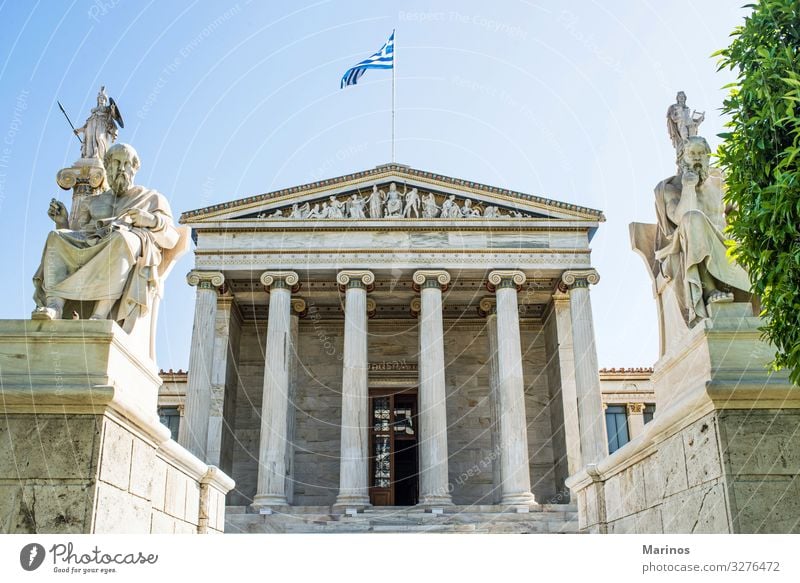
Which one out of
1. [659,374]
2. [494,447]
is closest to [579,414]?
[494,447]

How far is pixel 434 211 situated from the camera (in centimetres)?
2777

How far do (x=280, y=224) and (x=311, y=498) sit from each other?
9973 mm

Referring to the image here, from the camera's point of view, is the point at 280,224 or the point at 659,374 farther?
the point at 280,224

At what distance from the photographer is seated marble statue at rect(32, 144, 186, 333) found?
6855mm

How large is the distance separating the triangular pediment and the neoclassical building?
0.06m

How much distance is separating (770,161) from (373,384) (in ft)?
80.0

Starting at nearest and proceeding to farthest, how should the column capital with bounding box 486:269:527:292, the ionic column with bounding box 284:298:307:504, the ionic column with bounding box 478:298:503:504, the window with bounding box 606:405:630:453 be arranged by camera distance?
1. the ionic column with bounding box 284:298:307:504
2. the ionic column with bounding box 478:298:503:504
3. the column capital with bounding box 486:269:527:292
4. the window with bounding box 606:405:630:453

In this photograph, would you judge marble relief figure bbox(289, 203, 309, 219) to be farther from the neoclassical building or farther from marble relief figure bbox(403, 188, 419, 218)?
marble relief figure bbox(403, 188, 419, 218)

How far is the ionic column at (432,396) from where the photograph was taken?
79.8 feet

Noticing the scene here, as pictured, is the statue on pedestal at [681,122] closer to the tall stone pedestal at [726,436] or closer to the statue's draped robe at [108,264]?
the tall stone pedestal at [726,436]

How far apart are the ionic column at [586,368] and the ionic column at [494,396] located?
2770 mm
